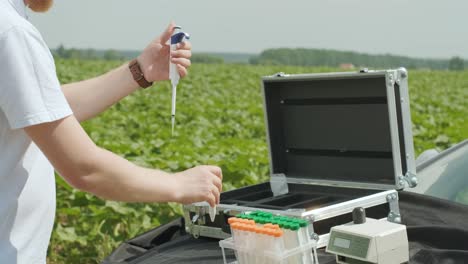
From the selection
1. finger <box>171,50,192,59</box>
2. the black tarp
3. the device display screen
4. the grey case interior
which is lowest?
the black tarp

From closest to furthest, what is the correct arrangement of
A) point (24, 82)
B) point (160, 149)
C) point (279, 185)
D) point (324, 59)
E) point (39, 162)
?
point (24, 82) < point (39, 162) < point (279, 185) < point (160, 149) < point (324, 59)

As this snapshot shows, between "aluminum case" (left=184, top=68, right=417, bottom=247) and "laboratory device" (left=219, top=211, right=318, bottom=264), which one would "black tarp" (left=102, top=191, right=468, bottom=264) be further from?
"laboratory device" (left=219, top=211, right=318, bottom=264)

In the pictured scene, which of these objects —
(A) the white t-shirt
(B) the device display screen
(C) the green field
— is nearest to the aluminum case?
(B) the device display screen

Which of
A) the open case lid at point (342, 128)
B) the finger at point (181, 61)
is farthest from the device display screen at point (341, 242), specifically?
the finger at point (181, 61)

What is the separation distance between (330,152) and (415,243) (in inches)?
28.1

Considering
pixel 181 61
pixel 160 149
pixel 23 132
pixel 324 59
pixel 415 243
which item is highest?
pixel 181 61

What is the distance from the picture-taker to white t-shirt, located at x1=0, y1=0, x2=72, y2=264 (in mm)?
1860

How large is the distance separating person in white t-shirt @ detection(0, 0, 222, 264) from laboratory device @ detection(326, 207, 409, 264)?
383 mm

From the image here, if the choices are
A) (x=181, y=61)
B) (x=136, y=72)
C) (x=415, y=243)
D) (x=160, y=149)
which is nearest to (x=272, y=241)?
(x=415, y=243)

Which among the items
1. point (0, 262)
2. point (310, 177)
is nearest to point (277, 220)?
point (0, 262)

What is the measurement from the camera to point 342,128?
3.07 m

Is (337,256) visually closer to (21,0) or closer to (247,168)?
(21,0)

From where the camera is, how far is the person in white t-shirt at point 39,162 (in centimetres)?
186

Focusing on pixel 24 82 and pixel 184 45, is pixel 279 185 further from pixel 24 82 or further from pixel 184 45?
pixel 24 82
